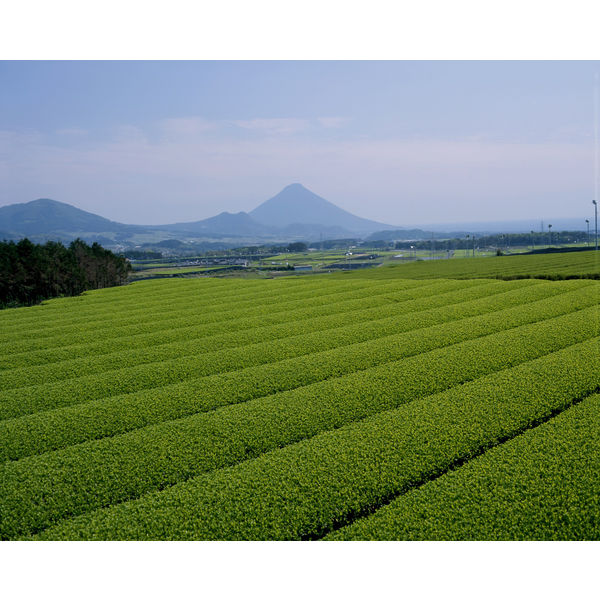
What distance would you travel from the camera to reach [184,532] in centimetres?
533

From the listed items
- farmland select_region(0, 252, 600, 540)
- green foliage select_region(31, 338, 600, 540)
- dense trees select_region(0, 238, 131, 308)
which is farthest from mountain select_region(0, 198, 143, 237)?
green foliage select_region(31, 338, 600, 540)

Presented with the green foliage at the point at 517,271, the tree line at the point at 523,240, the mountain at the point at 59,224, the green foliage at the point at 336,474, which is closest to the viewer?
the green foliage at the point at 336,474

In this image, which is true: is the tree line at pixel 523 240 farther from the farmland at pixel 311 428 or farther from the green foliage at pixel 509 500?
the green foliage at pixel 509 500

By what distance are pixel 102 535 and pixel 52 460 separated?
7.76 feet

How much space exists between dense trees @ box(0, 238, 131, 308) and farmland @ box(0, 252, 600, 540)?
19.7 meters

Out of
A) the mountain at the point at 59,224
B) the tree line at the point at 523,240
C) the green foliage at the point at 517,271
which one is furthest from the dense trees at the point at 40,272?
the mountain at the point at 59,224

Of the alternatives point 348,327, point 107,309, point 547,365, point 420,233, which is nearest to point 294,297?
point 348,327

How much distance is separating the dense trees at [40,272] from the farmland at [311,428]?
19.7 metres

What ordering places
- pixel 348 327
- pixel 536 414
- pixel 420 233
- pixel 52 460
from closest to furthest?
pixel 52 460, pixel 536 414, pixel 348 327, pixel 420 233

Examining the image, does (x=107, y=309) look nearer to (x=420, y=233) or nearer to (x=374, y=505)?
(x=374, y=505)

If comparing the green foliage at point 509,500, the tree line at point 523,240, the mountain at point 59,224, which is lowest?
the green foliage at point 509,500

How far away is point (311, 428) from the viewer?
7.84 meters

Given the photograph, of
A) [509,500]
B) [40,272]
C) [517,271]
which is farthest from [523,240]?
[509,500]

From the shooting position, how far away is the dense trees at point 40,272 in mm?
31055
